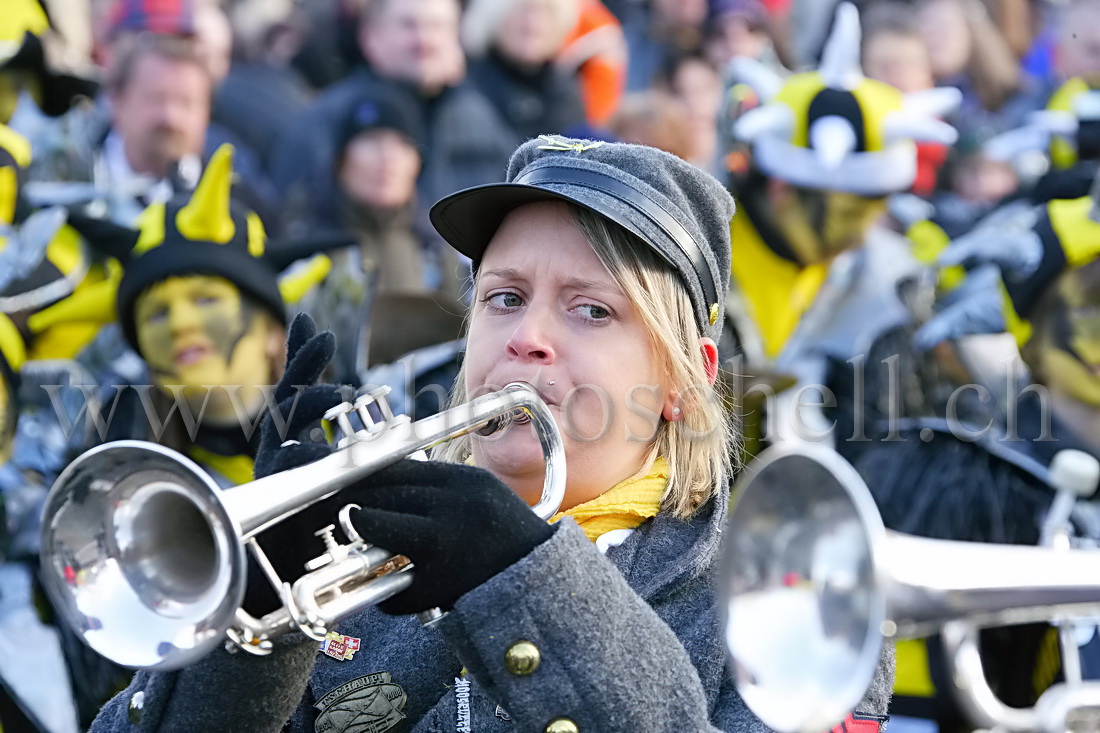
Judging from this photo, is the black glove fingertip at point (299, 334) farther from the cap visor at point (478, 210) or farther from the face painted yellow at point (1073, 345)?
the face painted yellow at point (1073, 345)

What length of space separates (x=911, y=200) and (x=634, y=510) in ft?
17.8

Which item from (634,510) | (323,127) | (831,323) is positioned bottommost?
(831,323)

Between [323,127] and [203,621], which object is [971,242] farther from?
[203,621]

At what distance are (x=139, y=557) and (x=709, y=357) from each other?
1.08m

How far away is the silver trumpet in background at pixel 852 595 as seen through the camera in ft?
4.68

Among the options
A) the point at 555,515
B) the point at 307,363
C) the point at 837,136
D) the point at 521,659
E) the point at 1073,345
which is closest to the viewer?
the point at 521,659

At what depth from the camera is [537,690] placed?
1.76 m

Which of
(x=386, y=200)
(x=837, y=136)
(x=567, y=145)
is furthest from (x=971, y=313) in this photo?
(x=567, y=145)

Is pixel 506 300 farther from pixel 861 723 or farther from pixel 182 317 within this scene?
pixel 182 317

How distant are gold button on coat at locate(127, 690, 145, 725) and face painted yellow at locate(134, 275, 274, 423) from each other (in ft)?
10.8

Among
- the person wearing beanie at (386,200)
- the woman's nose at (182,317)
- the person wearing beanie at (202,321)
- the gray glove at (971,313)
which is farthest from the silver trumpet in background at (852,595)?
the person wearing beanie at (386,200)

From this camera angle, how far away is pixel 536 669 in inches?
69.7

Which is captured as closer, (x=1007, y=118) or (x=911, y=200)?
(x=911, y=200)

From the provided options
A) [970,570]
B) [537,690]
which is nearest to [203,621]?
[537,690]
